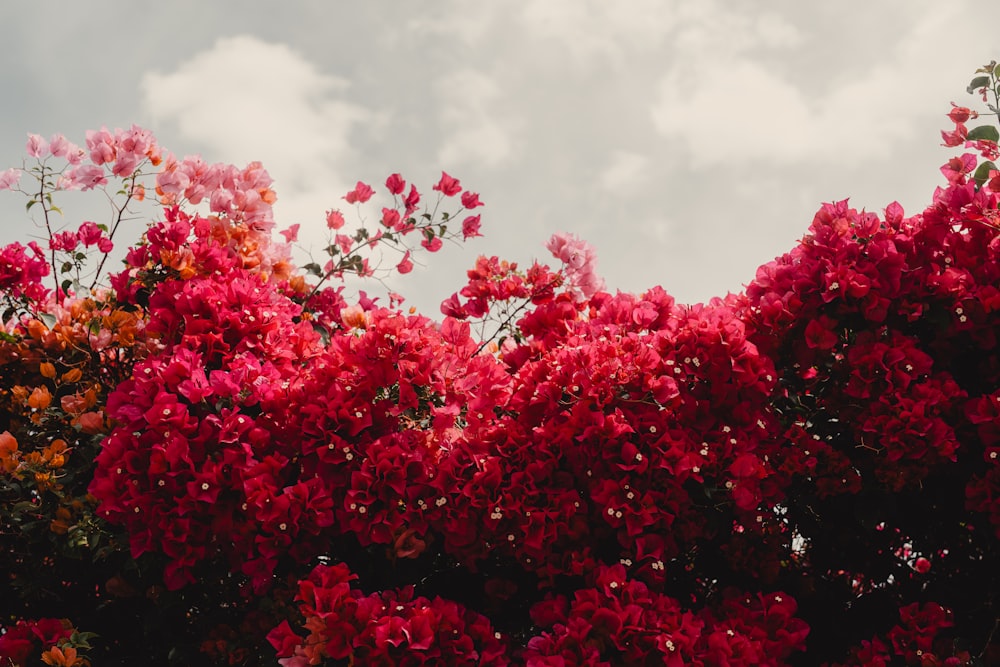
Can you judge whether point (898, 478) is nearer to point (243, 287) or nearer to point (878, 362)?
point (878, 362)

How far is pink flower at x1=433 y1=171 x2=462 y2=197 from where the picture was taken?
422 centimetres

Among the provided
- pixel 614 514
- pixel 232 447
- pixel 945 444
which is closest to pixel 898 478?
pixel 945 444

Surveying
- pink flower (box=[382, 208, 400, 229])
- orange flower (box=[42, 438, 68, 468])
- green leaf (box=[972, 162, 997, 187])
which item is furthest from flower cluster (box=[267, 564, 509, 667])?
green leaf (box=[972, 162, 997, 187])

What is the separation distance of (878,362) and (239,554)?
2307 mm

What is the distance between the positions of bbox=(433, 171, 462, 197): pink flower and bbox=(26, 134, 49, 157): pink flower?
1903mm

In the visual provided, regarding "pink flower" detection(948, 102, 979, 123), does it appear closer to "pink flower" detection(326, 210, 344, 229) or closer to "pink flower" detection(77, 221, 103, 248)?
"pink flower" detection(326, 210, 344, 229)

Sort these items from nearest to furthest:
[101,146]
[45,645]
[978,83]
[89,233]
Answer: [45,645], [978,83], [101,146], [89,233]

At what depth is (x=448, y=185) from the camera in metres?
4.23

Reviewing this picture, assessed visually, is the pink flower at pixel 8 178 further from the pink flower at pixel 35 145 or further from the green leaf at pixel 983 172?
the green leaf at pixel 983 172

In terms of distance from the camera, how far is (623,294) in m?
3.67

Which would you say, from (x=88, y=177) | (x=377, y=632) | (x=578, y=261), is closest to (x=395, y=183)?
(x=578, y=261)

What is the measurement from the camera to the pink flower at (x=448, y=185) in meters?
4.22

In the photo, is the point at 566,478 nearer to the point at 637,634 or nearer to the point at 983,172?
the point at 637,634

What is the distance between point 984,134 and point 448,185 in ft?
7.82
